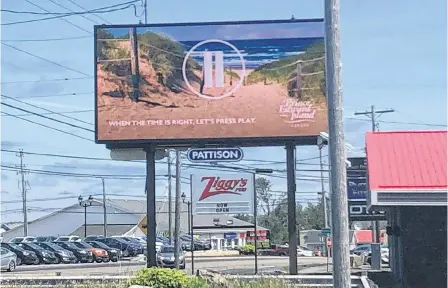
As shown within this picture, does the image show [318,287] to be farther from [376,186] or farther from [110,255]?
[110,255]

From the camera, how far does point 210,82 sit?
80.3 feet

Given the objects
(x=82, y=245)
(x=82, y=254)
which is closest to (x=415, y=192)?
(x=82, y=254)

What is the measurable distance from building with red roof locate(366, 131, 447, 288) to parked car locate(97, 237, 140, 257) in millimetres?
39724

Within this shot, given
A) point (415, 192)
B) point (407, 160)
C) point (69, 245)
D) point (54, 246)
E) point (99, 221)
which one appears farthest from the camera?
point (99, 221)

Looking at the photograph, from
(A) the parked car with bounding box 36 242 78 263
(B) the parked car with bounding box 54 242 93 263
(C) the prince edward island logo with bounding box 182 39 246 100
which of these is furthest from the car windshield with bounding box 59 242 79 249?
(C) the prince edward island logo with bounding box 182 39 246 100

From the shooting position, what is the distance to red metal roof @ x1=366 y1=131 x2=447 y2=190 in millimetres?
18219

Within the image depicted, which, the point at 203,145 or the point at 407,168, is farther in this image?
the point at 203,145

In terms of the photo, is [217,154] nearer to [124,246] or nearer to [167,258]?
[167,258]

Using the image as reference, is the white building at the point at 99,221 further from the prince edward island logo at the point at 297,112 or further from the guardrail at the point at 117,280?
the guardrail at the point at 117,280

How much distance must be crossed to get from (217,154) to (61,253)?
29.5 meters

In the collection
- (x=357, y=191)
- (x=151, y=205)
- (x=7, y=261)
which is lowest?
(x=7, y=261)

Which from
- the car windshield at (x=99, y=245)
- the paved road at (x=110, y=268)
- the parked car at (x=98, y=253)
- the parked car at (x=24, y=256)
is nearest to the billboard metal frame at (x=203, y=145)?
the paved road at (x=110, y=268)

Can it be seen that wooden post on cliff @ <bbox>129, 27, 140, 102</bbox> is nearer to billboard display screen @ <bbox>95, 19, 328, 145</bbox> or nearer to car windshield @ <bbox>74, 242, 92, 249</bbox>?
billboard display screen @ <bbox>95, 19, 328, 145</bbox>

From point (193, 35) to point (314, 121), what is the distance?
14.7 ft
